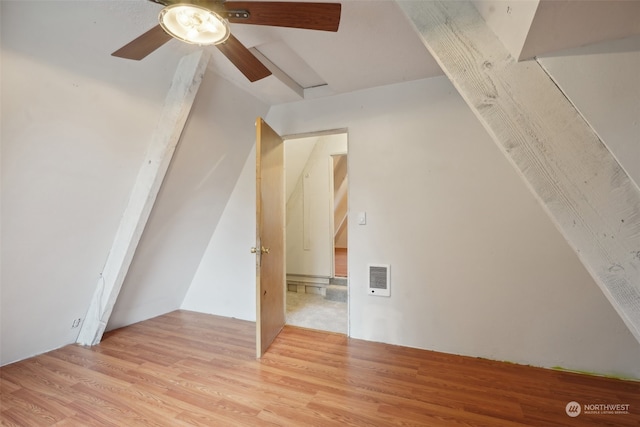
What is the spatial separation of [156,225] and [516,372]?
3231 mm

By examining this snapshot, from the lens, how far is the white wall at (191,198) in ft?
8.34

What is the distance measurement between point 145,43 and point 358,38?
4.13ft

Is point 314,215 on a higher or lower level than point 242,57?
lower

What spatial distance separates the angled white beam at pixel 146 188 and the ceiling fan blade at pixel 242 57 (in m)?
0.64

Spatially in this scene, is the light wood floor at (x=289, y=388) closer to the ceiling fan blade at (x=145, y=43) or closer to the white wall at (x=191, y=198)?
the white wall at (x=191, y=198)

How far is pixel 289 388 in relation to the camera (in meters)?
1.89

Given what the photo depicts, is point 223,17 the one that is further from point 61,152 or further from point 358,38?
point 61,152

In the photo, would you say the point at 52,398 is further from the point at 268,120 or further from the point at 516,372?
the point at 516,372

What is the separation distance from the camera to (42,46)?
1574 mm

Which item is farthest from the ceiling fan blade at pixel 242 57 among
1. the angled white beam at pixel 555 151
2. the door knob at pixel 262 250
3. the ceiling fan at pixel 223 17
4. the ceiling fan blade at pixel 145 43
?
the door knob at pixel 262 250

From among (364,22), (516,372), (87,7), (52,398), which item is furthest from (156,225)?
(516,372)

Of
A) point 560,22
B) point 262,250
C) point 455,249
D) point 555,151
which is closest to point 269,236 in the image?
point 262,250

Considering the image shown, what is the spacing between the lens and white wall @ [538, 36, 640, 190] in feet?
2.87

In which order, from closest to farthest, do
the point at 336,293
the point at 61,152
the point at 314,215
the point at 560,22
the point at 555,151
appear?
1. the point at 560,22
2. the point at 555,151
3. the point at 61,152
4. the point at 336,293
5. the point at 314,215
